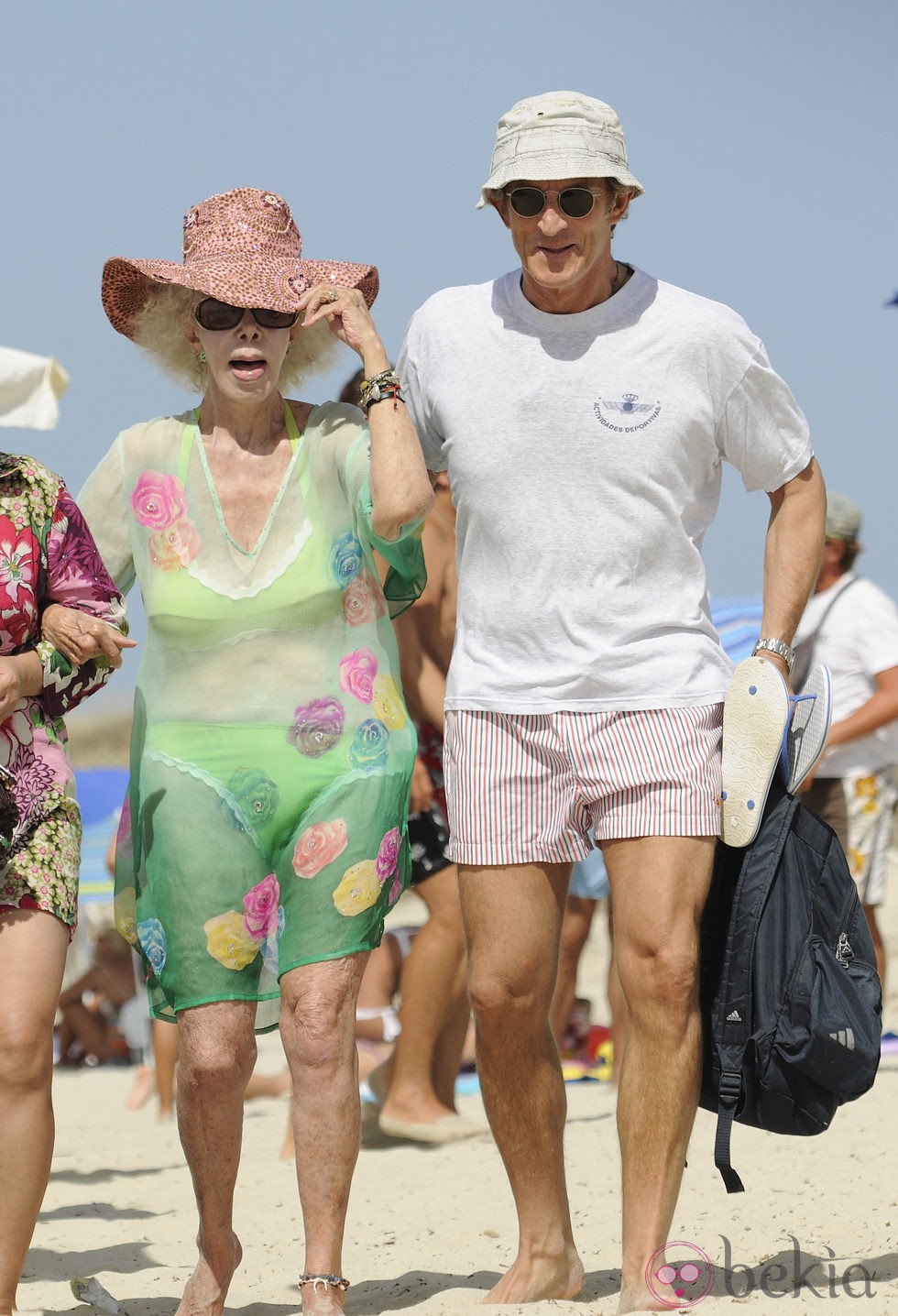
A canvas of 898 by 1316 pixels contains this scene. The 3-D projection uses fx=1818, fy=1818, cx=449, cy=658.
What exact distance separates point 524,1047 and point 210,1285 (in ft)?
2.67

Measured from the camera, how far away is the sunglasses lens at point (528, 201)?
388 centimetres

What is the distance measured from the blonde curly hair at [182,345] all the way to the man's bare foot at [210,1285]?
6.14ft

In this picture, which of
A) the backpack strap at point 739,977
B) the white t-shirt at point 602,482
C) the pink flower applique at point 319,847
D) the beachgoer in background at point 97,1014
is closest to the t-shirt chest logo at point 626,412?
the white t-shirt at point 602,482

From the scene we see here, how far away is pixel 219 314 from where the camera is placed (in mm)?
3791

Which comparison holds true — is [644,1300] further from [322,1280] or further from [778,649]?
[778,649]

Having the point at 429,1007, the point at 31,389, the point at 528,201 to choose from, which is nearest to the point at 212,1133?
the point at 528,201

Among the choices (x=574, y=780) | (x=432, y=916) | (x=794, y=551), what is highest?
(x=794, y=551)

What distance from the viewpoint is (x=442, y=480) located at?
7113 mm

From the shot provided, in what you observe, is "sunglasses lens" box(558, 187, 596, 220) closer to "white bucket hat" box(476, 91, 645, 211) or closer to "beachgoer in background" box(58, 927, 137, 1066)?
"white bucket hat" box(476, 91, 645, 211)

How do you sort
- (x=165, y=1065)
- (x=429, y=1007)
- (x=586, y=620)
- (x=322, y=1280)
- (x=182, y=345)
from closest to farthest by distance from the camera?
(x=322, y=1280) → (x=586, y=620) → (x=182, y=345) → (x=429, y=1007) → (x=165, y=1065)

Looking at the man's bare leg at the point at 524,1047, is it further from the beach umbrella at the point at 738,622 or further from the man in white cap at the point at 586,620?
the beach umbrella at the point at 738,622

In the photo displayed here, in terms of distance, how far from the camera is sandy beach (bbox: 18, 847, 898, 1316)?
407 cm

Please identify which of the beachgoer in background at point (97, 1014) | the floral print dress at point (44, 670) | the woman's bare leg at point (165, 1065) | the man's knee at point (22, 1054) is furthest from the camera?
the beachgoer in background at point (97, 1014)

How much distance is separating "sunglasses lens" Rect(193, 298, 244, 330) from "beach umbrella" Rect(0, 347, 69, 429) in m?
3.39
